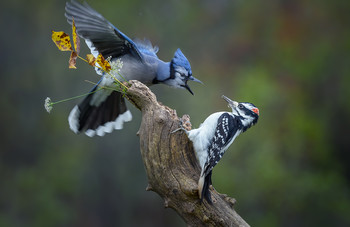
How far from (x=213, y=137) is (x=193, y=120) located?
3019 millimetres

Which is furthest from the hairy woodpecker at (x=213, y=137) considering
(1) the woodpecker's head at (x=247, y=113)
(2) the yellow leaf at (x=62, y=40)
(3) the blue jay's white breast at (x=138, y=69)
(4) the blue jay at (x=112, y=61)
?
(2) the yellow leaf at (x=62, y=40)

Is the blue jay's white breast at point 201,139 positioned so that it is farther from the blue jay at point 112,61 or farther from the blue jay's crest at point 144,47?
the blue jay's crest at point 144,47

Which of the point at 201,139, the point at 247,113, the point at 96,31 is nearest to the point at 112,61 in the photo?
the point at 96,31

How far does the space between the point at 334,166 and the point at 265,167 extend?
137cm

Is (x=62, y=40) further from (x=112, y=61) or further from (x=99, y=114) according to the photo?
(x=99, y=114)

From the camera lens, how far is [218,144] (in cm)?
343

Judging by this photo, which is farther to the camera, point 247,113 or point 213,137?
point 247,113

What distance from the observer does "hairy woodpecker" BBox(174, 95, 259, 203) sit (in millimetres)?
3264

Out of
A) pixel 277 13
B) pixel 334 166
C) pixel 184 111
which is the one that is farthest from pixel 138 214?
pixel 277 13

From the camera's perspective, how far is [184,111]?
6648mm

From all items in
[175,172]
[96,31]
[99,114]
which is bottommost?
[99,114]

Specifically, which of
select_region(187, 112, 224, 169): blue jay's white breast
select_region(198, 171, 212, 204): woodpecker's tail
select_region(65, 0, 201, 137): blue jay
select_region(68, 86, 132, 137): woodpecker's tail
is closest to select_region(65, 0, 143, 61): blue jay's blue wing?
select_region(65, 0, 201, 137): blue jay

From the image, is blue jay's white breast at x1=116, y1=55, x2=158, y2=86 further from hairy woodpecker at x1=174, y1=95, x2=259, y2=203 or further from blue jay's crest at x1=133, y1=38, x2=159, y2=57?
hairy woodpecker at x1=174, y1=95, x2=259, y2=203

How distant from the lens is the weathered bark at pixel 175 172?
325 centimetres
